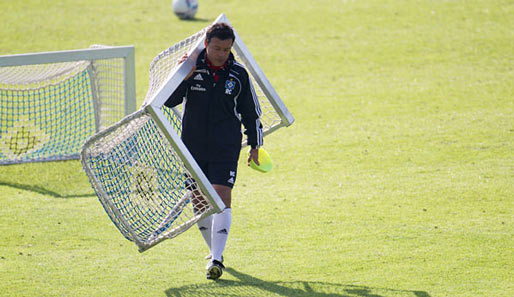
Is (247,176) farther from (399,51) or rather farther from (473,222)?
(399,51)

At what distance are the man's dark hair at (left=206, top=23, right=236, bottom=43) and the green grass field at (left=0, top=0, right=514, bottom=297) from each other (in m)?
1.90

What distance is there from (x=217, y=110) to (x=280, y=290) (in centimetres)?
145

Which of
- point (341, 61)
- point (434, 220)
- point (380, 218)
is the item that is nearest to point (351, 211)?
point (380, 218)

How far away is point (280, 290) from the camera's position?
220 inches

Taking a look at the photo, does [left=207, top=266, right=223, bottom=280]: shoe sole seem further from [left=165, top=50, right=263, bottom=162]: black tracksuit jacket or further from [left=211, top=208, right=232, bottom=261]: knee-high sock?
[left=165, top=50, right=263, bottom=162]: black tracksuit jacket

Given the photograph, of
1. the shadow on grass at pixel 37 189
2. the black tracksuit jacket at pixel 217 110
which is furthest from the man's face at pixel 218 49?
the shadow on grass at pixel 37 189

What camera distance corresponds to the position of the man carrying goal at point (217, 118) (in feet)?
18.2

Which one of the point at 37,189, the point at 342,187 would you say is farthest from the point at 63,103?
the point at 342,187

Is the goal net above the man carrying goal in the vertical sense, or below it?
below

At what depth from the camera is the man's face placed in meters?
5.38

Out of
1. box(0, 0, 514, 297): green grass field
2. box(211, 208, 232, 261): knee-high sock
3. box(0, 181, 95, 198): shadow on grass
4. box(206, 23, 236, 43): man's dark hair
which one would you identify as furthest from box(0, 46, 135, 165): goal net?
box(206, 23, 236, 43): man's dark hair

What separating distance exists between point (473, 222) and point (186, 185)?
2924 mm

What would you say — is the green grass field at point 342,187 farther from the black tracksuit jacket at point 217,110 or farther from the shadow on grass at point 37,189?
the black tracksuit jacket at point 217,110

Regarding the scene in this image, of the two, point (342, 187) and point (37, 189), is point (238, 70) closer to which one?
point (342, 187)
